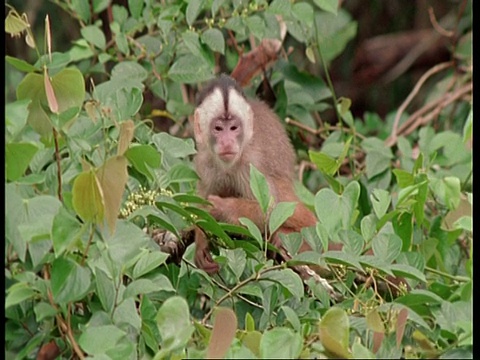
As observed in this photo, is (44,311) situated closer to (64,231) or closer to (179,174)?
(64,231)

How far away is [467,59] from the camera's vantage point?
15.1 feet

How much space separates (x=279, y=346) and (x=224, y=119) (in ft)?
4.92

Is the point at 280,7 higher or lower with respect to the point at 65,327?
higher

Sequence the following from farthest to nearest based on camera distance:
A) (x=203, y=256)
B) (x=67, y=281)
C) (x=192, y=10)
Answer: (x=192, y=10) < (x=203, y=256) < (x=67, y=281)

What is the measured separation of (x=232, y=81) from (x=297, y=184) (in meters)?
0.42

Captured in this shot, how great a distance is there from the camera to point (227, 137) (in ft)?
10.1

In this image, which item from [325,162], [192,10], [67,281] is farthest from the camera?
[192,10]

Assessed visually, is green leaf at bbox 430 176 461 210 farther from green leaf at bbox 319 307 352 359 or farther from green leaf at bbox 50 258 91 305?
green leaf at bbox 50 258 91 305

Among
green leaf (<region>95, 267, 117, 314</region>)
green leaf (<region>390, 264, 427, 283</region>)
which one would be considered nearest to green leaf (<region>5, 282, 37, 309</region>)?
green leaf (<region>95, 267, 117, 314</region>)

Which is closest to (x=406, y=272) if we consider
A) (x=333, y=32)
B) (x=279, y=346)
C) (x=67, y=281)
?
(x=279, y=346)

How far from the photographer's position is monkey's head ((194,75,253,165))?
3092mm

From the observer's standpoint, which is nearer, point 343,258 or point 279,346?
point 279,346

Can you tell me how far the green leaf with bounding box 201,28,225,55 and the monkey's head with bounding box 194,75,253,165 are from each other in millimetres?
97

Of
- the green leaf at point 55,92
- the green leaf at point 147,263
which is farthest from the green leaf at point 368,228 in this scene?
the green leaf at point 55,92
